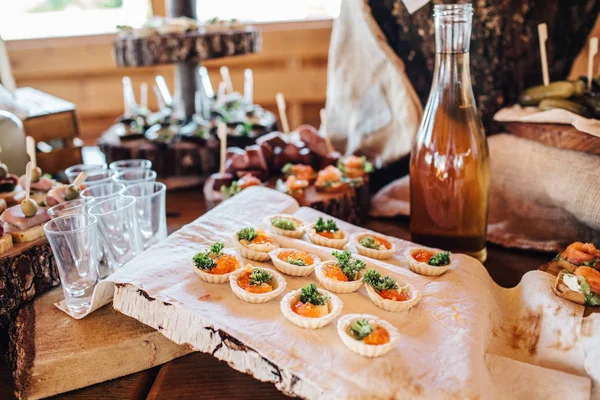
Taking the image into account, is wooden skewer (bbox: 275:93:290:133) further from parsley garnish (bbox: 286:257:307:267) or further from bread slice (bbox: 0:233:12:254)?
bread slice (bbox: 0:233:12:254)

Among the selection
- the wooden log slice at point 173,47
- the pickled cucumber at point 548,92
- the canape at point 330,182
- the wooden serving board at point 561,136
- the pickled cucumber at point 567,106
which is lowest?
the canape at point 330,182

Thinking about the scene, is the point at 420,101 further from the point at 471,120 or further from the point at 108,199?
the point at 108,199

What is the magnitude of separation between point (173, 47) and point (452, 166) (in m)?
→ 1.13

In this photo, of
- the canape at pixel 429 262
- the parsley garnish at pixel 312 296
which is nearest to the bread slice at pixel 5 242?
the parsley garnish at pixel 312 296

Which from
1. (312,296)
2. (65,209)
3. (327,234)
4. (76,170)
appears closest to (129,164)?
(76,170)

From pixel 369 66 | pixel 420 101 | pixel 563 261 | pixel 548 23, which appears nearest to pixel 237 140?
pixel 369 66

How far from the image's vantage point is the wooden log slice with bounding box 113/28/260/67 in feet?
6.43

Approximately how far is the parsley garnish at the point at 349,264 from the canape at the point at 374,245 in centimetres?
10

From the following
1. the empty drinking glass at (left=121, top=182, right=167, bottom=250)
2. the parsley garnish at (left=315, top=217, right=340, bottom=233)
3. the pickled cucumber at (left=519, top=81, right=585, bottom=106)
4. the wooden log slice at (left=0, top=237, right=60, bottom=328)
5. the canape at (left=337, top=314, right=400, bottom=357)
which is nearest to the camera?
the canape at (left=337, top=314, right=400, bottom=357)

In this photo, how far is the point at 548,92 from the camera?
165cm

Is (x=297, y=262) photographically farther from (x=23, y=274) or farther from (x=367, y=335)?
(x=23, y=274)

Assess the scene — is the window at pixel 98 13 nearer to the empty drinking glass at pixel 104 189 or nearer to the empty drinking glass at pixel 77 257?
the empty drinking glass at pixel 104 189

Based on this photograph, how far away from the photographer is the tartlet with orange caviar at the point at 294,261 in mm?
1220

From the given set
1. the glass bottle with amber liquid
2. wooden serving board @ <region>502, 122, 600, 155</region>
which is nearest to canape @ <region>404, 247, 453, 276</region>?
the glass bottle with amber liquid
